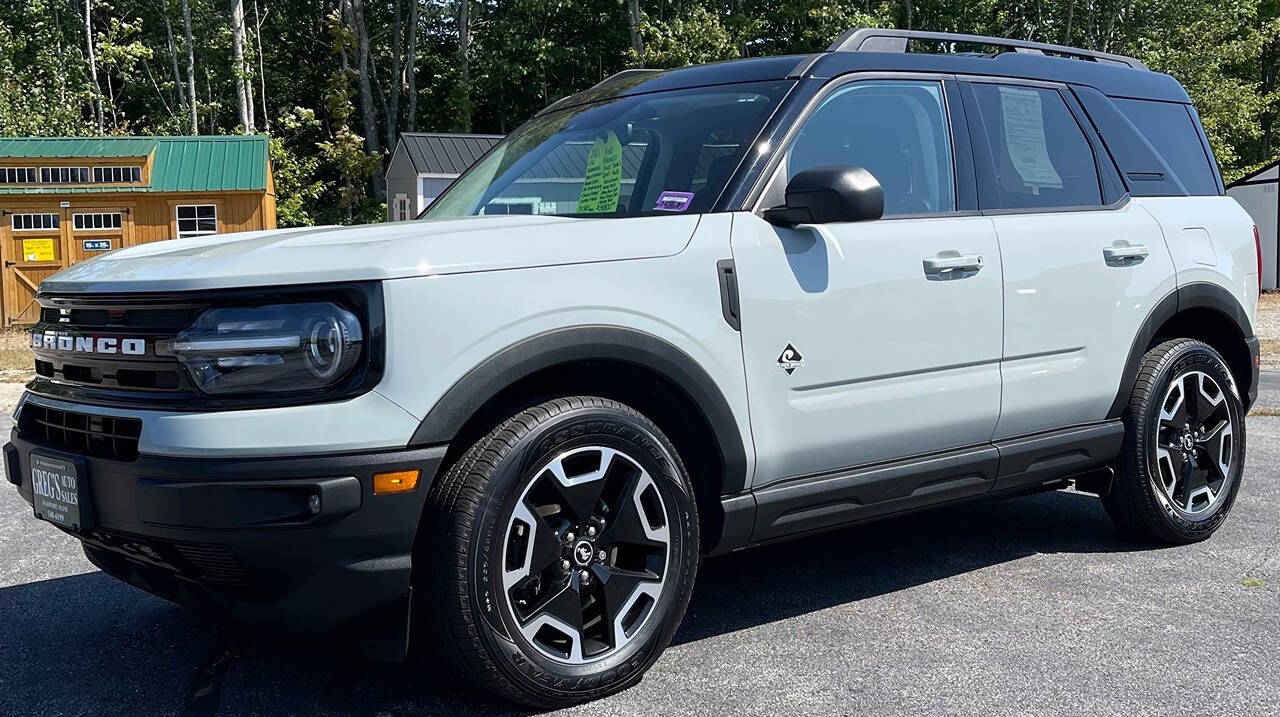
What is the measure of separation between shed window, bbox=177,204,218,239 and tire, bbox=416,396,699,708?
20726mm

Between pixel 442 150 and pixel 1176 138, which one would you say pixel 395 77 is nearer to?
pixel 442 150

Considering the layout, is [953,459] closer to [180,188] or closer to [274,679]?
[274,679]

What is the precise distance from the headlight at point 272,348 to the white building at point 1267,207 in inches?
1038

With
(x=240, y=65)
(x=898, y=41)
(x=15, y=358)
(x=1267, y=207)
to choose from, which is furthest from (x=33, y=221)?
(x=1267, y=207)

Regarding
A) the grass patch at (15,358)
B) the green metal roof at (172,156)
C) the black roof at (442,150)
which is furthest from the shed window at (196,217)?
the black roof at (442,150)

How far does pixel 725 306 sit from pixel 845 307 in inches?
17.9

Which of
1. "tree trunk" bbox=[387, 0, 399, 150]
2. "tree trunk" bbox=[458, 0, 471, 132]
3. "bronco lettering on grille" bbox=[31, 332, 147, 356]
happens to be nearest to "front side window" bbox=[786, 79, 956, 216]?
"bronco lettering on grille" bbox=[31, 332, 147, 356]

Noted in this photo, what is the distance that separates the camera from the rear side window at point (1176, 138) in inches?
203

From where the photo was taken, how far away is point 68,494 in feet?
10.3

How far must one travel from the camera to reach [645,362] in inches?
133

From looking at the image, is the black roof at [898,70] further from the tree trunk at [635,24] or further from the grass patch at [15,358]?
the tree trunk at [635,24]

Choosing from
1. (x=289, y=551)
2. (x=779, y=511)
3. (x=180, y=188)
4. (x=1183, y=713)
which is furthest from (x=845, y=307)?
(x=180, y=188)

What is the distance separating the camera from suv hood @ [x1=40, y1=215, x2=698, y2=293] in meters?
2.95

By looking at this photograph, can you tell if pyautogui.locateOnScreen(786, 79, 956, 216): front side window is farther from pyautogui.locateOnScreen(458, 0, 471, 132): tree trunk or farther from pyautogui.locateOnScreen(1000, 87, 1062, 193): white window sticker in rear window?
pyautogui.locateOnScreen(458, 0, 471, 132): tree trunk
